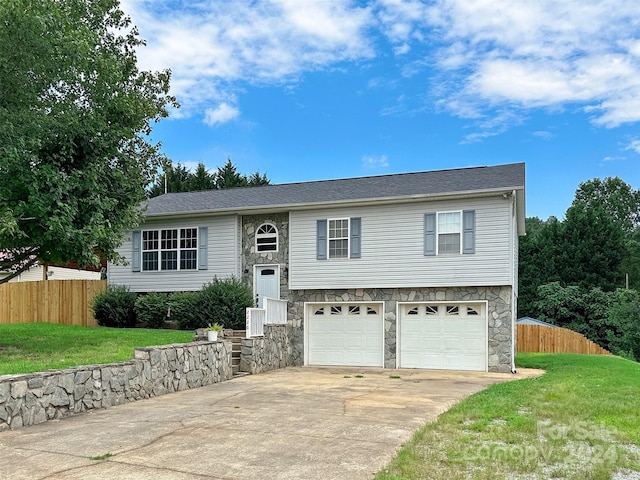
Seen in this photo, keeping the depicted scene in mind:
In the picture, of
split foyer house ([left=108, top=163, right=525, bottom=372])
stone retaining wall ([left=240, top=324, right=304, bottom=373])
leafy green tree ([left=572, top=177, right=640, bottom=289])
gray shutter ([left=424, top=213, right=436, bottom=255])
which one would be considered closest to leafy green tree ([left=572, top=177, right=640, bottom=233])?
leafy green tree ([left=572, top=177, right=640, bottom=289])

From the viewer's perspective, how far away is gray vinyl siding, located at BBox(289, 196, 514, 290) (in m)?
14.6

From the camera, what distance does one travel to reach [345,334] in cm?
1659

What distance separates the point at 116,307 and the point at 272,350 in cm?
603

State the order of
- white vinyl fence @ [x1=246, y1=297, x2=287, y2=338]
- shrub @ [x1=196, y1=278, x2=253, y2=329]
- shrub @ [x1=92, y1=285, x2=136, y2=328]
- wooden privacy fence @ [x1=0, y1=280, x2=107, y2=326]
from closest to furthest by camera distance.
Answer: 1. white vinyl fence @ [x1=246, y1=297, x2=287, y2=338]
2. shrub @ [x1=196, y1=278, x2=253, y2=329]
3. shrub @ [x1=92, y1=285, x2=136, y2=328]
4. wooden privacy fence @ [x1=0, y1=280, x2=107, y2=326]

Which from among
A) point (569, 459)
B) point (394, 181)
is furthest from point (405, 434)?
point (394, 181)

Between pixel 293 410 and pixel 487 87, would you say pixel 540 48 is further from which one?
pixel 293 410

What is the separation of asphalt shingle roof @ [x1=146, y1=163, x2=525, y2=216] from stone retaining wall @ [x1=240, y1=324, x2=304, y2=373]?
12.6 ft

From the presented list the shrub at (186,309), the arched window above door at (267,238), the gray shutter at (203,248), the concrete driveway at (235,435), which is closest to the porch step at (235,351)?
the concrete driveway at (235,435)

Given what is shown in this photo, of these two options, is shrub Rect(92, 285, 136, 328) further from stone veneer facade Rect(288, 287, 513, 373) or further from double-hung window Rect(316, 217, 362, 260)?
double-hung window Rect(316, 217, 362, 260)

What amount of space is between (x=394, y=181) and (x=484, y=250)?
419 centimetres

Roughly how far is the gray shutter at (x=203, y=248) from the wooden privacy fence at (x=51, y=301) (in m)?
4.03

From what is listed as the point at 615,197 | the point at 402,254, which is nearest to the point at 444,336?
the point at 402,254

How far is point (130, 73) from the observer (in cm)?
1373

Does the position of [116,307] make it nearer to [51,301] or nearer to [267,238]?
[51,301]
